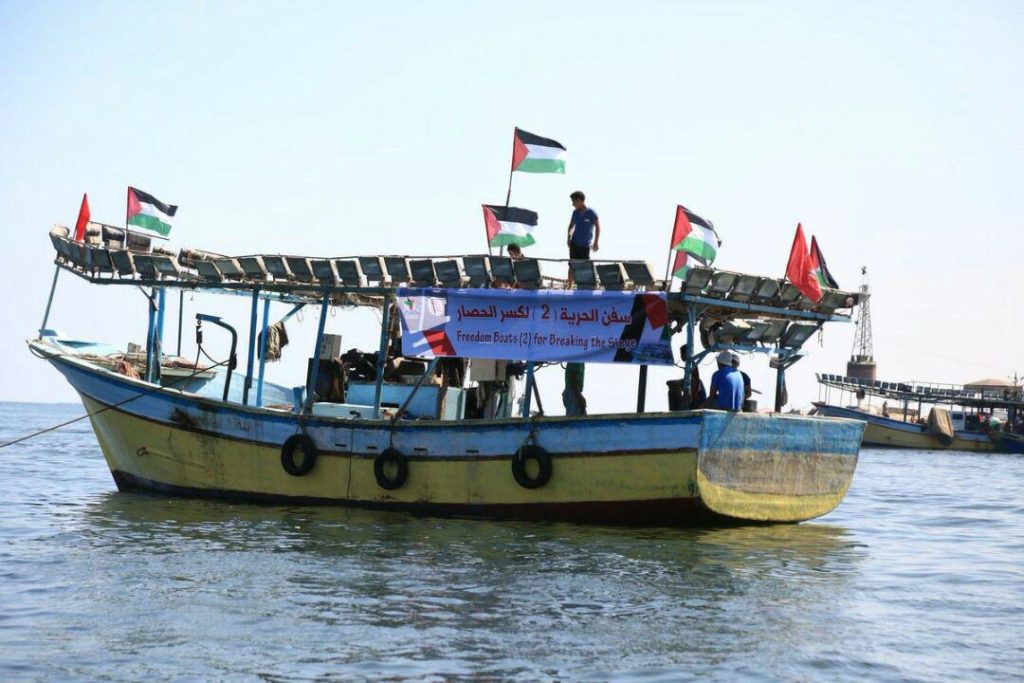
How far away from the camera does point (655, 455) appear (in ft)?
49.0

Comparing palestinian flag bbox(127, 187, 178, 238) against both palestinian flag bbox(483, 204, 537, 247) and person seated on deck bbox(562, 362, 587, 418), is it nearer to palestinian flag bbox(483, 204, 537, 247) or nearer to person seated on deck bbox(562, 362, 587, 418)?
palestinian flag bbox(483, 204, 537, 247)

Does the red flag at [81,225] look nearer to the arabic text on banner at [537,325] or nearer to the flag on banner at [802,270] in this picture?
the arabic text on banner at [537,325]

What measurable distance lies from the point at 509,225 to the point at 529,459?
10.7ft

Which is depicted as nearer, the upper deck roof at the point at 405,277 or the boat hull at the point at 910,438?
the upper deck roof at the point at 405,277

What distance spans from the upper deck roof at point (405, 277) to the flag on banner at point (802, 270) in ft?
0.94

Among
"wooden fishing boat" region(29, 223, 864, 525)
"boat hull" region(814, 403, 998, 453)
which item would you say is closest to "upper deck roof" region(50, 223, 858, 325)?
"wooden fishing boat" region(29, 223, 864, 525)

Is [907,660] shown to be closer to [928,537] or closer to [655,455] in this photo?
[655,455]

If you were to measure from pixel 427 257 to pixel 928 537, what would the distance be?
8.44 meters

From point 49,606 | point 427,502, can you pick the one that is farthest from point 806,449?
point 49,606

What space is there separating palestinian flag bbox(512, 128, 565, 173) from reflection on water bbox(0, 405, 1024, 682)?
16.6 feet

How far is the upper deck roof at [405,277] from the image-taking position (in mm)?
15242

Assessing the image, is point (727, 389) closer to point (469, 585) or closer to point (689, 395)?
point (689, 395)

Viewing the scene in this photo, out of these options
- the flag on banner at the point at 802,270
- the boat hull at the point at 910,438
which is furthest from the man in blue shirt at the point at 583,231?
the boat hull at the point at 910,438

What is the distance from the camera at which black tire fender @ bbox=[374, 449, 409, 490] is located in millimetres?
16547
